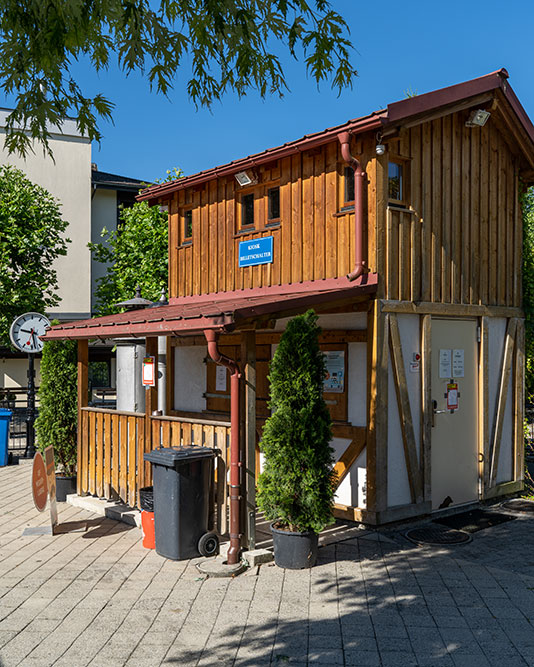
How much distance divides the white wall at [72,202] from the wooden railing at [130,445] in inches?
826

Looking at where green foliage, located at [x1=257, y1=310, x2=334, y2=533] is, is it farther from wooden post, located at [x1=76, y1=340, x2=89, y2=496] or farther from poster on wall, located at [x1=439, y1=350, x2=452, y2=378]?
wooden post, located at [x1=76, y1=340, x2=89, y2=496]

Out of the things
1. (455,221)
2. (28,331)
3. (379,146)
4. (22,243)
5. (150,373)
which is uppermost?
(22,243)

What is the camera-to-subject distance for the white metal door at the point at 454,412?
378 inches

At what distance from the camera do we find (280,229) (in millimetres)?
10227

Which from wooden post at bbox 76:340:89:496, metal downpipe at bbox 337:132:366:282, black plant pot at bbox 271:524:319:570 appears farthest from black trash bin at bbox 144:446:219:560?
wooden post at bbox 76:340:89:496

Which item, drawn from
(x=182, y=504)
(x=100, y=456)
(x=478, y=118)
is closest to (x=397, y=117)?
(x=478, y=118)

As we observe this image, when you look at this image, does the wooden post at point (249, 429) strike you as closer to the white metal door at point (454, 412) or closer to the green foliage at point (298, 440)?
the green foliage at point (298, 440)

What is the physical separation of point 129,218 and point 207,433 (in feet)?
41.7

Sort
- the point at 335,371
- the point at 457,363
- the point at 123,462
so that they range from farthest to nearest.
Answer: the point at 457,363 < the point at 123,462 < the point at 335,371

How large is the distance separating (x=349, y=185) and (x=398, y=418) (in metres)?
3.08

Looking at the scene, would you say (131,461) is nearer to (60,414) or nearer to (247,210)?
(60,414)

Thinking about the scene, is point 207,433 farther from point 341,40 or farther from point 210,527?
point 341,40

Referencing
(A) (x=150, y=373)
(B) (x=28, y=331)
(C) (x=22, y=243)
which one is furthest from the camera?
(C) (x=22, y=243)

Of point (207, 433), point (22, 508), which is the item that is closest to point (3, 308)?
point (22, 508)
